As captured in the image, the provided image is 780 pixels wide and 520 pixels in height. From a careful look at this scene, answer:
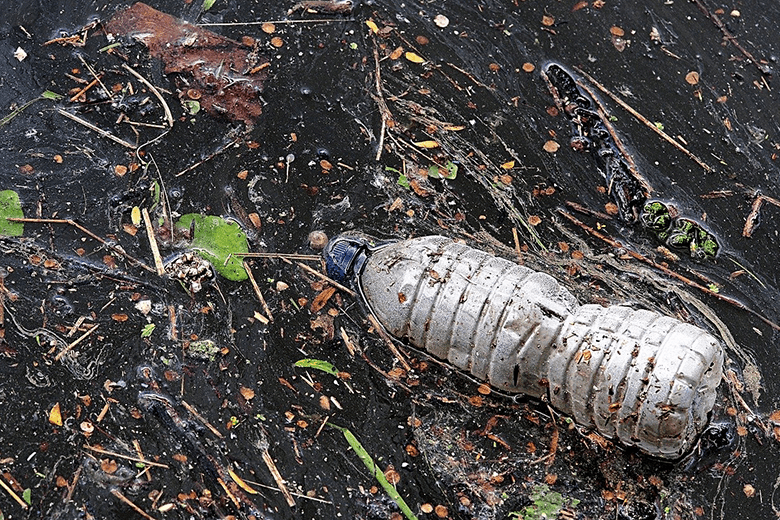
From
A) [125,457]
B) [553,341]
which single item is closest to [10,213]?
[125,457]

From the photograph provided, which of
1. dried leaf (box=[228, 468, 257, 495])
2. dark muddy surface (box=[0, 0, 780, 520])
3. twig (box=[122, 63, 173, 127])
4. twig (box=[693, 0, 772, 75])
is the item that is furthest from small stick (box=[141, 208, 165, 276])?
twig (box=[693, 0, 772, 75])

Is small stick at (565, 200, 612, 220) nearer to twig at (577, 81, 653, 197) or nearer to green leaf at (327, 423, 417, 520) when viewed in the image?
twig at (577, 81, 653, 197)

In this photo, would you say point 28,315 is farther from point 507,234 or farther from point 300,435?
point 507,234

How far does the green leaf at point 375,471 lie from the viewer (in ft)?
12.4

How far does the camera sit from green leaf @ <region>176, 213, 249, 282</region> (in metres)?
4.21

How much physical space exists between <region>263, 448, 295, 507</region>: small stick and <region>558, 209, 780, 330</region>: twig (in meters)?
1.93

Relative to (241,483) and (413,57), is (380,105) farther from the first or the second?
(241,483)

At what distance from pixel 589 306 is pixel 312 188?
154 centimetres

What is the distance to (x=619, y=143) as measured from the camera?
15.1 ft

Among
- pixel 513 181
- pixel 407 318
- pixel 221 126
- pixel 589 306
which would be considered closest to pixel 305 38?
pixel 221 126

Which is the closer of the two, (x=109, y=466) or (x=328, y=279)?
(x=109, y=466)

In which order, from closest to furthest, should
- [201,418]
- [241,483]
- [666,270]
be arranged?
[241,483] → [201,418] → [666,270]

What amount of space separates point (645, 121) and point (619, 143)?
0.22m

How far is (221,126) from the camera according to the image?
4.55m
